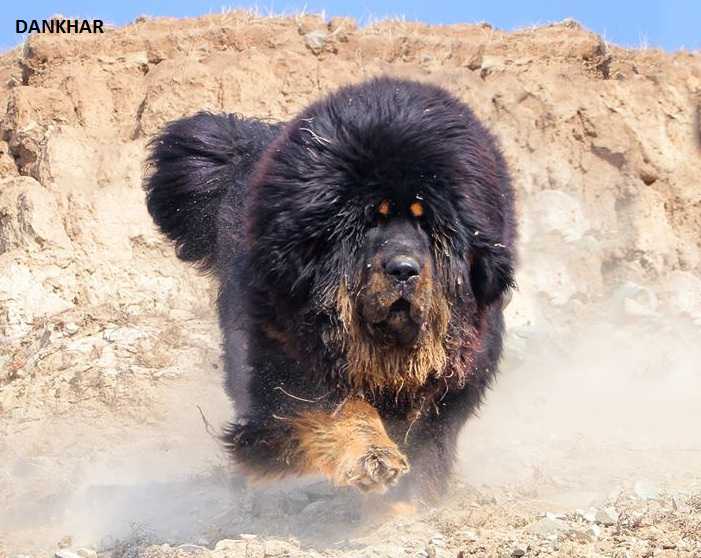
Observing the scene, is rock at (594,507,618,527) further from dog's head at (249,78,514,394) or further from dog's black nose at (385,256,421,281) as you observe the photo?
dog's black nose at (385,256,421,281)

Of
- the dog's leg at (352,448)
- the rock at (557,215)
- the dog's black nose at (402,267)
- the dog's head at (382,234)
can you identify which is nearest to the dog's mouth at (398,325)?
the dog's head at (382,234)

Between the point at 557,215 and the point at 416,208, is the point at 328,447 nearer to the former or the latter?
the point at 416,208

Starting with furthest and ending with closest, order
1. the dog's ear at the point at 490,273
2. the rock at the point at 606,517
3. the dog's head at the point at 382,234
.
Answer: the dog's ear at the point at 490,273, the dog's head at the point at 382,234, the rock at the point at 606,517

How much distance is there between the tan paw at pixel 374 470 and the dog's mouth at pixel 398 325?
0.50 m

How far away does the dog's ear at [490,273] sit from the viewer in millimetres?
4691

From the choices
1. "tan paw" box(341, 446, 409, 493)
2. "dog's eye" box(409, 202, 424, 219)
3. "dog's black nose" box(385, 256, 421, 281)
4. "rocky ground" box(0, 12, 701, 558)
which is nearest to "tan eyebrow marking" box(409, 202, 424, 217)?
"dog's eye" box(409, 202, 424, 219)

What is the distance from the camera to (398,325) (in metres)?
4.49

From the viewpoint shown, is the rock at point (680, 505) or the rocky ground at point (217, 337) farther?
the rocky ground at point (217, 337)

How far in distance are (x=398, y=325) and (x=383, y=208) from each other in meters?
0.51

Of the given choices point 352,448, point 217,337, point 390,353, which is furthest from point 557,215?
point 352,448

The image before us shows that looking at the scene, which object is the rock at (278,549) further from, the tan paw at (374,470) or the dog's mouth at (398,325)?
the dog's mouth at (398,325)

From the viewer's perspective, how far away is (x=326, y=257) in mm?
4508

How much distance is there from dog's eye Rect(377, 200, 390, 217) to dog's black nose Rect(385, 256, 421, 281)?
0.27 metres

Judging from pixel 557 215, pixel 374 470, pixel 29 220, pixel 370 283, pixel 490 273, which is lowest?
pixel 374 470
